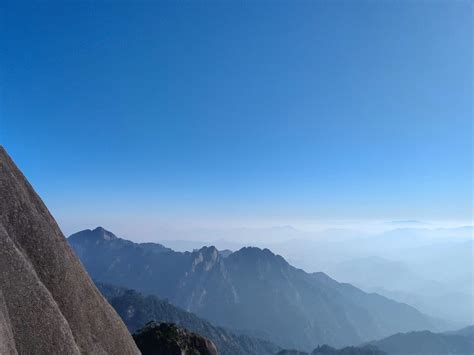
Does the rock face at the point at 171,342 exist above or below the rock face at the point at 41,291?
below

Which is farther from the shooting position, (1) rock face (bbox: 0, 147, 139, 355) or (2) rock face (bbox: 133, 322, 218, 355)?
(2) rock face (bbox: 133, 322, 218, 355)

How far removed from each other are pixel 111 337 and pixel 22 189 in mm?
33340

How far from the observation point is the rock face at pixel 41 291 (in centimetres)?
5409

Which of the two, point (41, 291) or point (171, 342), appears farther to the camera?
point (171, 342)

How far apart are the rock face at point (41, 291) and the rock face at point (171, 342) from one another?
32043mm

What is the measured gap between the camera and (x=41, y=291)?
5894 cm

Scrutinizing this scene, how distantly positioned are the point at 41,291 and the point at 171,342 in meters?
63.2

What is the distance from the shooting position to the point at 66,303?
221 ft

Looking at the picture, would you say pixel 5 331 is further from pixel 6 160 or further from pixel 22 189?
pixel 6 160

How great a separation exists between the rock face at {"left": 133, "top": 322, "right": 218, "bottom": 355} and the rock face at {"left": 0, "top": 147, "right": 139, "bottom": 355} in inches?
A: 1262

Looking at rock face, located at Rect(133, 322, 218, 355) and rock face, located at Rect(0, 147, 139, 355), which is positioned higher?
rock face, located at Rect(0, 147, 139, 355)

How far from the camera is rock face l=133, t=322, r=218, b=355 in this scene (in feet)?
366

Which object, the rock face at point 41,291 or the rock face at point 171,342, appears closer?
the rock face at point 41,291

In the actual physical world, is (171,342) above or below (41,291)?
below
